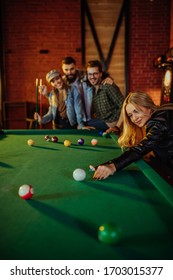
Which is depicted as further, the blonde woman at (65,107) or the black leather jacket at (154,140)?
the blonde woman at (65,107)

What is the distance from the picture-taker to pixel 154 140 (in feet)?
6.12

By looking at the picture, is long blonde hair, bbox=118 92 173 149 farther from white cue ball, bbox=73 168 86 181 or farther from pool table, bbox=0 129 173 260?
white cue ball, bbox=73 168 86 181

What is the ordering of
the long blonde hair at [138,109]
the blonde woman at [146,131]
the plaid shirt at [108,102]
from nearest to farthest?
the blonde woman at [146,131] → the long blonde hair at [138,109] → the plaid shirt at [108,102]

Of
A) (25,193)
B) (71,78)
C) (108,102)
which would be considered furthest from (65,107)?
(25,193)

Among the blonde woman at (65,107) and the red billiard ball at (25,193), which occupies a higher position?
the blonde woman at (65,107)

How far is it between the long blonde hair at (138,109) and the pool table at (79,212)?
0.25 meters

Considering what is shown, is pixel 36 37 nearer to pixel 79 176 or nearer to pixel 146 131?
pixel 146 131

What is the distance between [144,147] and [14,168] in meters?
0.87

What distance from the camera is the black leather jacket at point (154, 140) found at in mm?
1753

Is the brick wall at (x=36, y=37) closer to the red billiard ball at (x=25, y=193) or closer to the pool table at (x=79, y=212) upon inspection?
the pool table at (x=79, y=212)

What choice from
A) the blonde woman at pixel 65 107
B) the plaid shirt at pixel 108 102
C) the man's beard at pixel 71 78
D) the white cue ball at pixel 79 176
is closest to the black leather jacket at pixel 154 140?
the white cue ball at pixel 79 176
